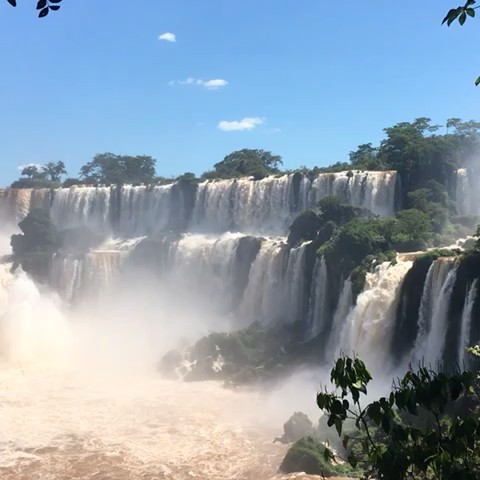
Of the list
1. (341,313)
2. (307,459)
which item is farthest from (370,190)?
(307,459)

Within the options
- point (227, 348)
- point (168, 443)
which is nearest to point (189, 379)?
point (227, 348)

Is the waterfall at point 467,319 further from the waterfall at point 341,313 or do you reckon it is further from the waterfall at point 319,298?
the waterfall at point 319,298

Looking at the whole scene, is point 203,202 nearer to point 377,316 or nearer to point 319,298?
point 319,298

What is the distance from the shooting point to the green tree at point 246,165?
47.9m

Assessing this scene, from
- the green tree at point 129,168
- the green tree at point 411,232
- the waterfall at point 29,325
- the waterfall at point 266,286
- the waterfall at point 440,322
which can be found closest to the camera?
the waterfall at point 440,322

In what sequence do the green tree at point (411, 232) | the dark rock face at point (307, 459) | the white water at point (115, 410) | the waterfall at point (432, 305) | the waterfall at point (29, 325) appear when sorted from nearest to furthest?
the dark rock face at point (307, 459) → the white water at point (115, 410) → the waterfall at point (432, 305) → the green tree at point (411, 232) → the waterfall at point (29, 325)

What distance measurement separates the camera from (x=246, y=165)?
52562 millimetres

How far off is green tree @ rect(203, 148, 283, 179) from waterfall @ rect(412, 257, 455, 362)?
23.1 metres

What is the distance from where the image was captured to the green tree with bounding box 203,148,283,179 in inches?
1887

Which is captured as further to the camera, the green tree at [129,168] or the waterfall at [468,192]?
the green tree at [129,168]

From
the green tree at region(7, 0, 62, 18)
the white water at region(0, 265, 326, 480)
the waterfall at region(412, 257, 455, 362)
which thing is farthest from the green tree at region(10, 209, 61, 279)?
the green tree at region(7, 0, 62, 18)

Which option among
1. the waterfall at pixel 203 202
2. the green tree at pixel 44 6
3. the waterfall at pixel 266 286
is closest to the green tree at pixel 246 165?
the waterfall at pixel 203 202

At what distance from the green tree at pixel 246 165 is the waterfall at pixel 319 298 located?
15905 millimetres

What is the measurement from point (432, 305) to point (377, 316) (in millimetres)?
2466
